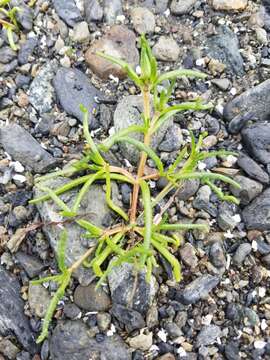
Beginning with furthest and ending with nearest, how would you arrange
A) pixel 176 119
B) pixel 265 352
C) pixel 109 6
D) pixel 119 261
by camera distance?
pixel 109 6, pixel 176 119, pixel 265 352, pixel 119 261

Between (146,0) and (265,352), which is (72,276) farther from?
(146,0)

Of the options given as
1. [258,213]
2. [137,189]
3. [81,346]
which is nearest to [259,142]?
[258,213]

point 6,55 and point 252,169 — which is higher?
point 6,55

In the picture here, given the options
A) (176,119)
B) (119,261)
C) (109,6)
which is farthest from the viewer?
(109,6)

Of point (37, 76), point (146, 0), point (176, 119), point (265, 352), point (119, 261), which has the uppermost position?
point (146, 0)

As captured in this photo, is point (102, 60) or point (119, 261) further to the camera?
point (102, 60)

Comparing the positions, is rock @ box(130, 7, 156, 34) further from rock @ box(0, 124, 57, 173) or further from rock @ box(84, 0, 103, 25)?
rock @ box(0, 124, 57, 173)

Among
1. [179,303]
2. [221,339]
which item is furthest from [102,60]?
[221,339]

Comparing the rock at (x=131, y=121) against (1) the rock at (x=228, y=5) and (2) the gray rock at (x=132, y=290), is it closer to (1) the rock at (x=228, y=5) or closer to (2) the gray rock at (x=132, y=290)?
(2) the gray rock at (x=132, y=290)

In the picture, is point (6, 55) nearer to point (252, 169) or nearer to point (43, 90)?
point (43, 90)
